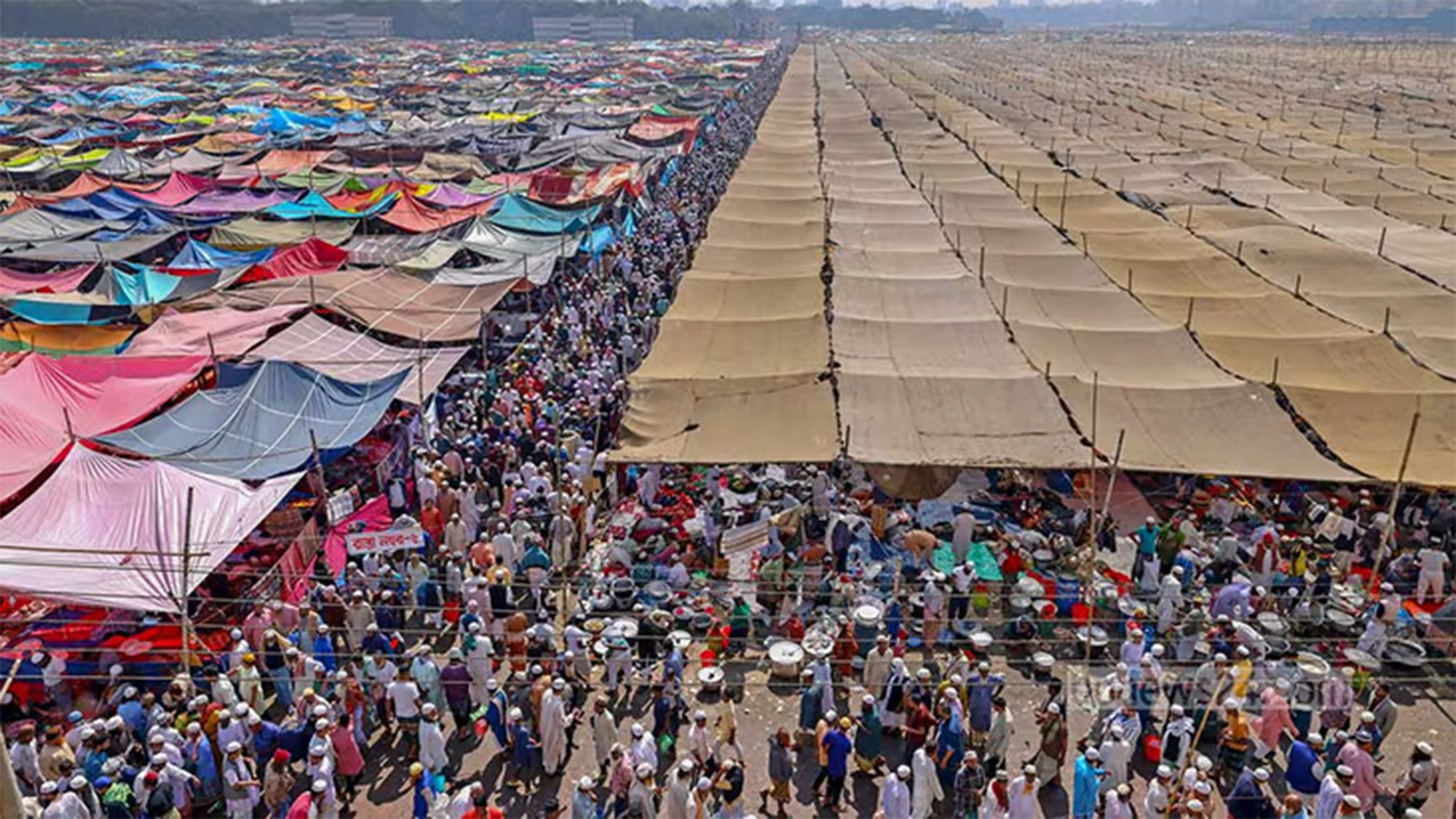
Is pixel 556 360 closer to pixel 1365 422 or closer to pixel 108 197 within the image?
pixel 1365 422

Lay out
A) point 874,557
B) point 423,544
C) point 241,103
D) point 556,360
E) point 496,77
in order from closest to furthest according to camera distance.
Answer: point 423,544
point 874,557
point 556,360
point 241,103
point 496,77

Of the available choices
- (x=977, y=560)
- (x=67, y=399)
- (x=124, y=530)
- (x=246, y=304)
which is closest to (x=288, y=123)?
(x=246, y=304)

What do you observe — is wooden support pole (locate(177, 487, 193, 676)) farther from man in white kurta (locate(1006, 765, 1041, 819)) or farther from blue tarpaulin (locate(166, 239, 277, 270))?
blue tarpaulin (locate(166, 239, 277, 270))

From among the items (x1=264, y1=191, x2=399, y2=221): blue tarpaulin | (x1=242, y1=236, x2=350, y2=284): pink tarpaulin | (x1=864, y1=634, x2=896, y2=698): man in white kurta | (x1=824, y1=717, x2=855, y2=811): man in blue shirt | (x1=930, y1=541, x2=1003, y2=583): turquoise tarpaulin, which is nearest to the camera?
(x1=824, y1=717, x2=855, y2=811): man in blue shirt

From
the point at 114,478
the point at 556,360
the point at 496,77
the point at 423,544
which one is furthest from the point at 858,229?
the point at 496,77

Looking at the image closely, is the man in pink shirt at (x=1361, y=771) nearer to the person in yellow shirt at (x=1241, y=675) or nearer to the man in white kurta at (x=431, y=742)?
the person in yellow shirt at (x=1241, y=675)

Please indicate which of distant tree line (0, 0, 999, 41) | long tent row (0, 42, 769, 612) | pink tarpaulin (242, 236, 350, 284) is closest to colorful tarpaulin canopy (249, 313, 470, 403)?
long tent row (0, 42, 769, 612)

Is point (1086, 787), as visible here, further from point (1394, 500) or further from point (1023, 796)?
point (1394, 500)

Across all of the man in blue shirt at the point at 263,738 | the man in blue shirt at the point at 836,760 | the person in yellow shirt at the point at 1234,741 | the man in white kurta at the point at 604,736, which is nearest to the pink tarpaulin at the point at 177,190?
the man in blue shirt at the point at 263,738
